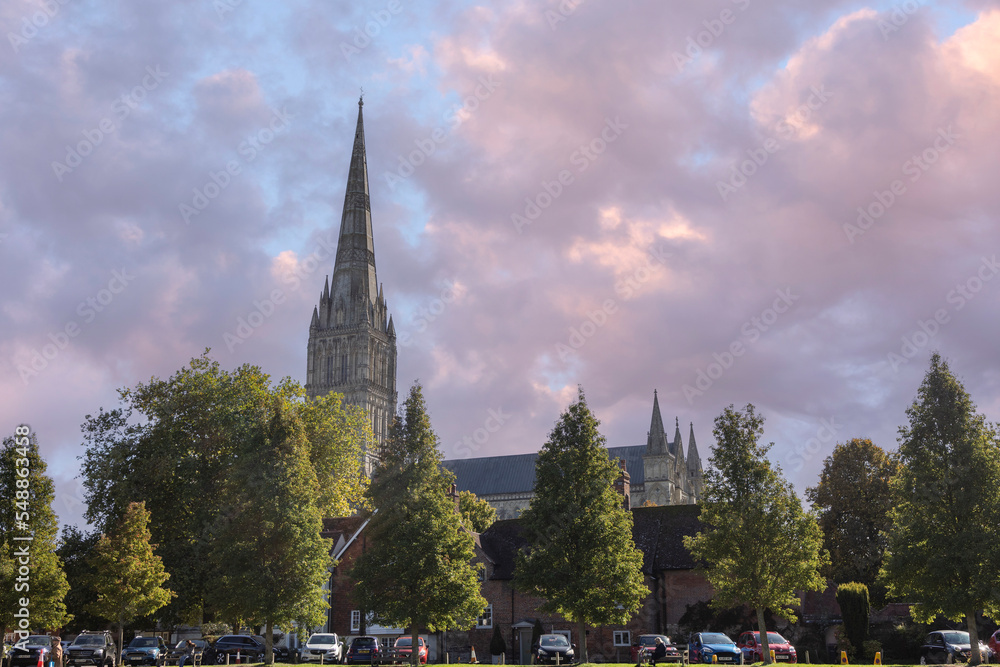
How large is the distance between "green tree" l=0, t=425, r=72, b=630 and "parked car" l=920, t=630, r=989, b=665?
124ft

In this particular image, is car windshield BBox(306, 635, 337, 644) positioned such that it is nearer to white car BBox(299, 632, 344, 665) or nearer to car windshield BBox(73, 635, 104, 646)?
white car BBox(299, 632, 344, 665)

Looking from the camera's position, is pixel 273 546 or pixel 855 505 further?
pixel 855 505

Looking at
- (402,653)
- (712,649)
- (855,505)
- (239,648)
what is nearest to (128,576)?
(239,648)

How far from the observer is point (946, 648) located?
40.5m

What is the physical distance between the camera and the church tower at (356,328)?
152750 millimetres

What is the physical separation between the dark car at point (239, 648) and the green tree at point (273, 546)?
5788 millimetres

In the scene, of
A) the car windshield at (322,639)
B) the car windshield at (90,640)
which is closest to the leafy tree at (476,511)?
the car windshield at (322,639)

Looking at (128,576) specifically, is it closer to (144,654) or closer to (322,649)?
(144,654)

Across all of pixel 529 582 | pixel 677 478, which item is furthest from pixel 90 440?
pixel 677 478

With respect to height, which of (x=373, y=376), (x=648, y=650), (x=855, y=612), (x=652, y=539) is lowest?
(x=648, y=650)

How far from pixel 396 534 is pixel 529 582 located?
246 inches

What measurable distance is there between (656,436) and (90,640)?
99424 millimetres

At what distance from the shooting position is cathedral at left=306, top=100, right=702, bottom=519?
13125 cm

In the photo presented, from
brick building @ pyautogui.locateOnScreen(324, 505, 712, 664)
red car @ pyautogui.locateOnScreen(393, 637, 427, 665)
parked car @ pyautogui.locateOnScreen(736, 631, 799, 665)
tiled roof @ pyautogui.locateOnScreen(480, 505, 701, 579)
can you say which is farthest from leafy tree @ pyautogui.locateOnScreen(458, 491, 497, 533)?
parked car @ pyautogui.locateOnScreen(736, 631, 799, 665)
